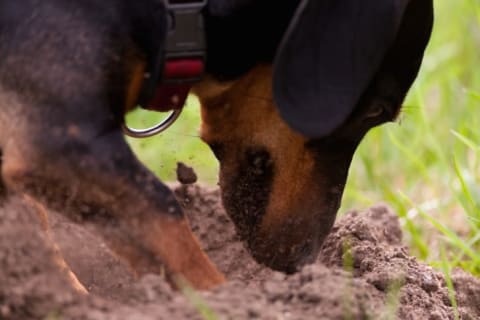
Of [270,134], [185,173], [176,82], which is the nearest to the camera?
[176,82]

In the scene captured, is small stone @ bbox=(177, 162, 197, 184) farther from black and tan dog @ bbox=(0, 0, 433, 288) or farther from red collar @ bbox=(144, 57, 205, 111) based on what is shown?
red collar @ bbox=(144, 57, 205, 111)

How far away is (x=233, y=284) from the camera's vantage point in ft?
9.20

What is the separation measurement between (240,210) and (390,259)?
542mm

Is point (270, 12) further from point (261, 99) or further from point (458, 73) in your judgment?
point (458, 73)

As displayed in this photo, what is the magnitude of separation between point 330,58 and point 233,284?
0.69 m

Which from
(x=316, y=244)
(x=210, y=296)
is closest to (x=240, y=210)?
(x=316, y=244)

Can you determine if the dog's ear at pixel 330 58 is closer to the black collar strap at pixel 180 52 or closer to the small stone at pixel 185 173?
the black collar strap at pixel 180 52

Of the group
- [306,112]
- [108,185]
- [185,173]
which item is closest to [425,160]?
[185,173]

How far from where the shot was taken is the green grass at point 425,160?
4359 mm

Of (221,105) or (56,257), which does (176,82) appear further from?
(56,257)

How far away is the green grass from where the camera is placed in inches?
Answer: 172

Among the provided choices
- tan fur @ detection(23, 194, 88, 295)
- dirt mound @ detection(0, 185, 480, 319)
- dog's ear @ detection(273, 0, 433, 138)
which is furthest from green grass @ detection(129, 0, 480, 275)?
dog's ear @ detection(273, 0, 433, 138)

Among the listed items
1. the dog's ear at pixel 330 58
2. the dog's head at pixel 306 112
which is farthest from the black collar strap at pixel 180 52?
the dog's ear at pixel 330 58

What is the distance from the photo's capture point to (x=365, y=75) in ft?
9.87
